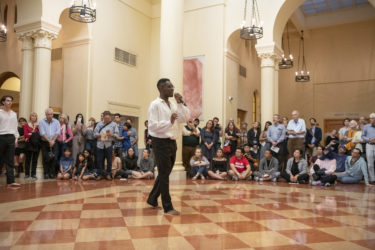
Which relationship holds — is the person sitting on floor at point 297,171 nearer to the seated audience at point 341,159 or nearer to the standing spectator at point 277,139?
the standing spectator at point 277,139

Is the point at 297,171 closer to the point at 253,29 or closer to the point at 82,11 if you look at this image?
the point at 253,29

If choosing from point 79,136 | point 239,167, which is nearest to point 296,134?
point 239,167

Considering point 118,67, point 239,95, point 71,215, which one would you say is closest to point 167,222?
point 71,215

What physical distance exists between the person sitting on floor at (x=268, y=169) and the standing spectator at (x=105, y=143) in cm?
393

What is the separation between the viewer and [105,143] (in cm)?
873

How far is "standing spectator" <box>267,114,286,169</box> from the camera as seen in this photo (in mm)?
9820

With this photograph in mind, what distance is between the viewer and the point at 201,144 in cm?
1039

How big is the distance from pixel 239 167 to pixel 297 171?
59.4 inches

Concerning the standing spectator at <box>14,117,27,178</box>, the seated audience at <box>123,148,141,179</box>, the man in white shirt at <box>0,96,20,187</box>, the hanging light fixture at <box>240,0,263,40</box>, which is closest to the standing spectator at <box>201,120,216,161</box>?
the seated audience at <box>123,148,141,179</box>

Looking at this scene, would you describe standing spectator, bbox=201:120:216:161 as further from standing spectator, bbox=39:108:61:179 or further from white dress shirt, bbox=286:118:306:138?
standing spectator, bbox=39:108:61:179

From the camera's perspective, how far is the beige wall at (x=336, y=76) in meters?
17.2

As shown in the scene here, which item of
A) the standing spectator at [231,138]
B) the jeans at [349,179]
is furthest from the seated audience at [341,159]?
the standing spectator at [231,138]

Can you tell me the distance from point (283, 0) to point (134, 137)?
6850 millimetres

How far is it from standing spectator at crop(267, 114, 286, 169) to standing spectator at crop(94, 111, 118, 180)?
14.5ft
